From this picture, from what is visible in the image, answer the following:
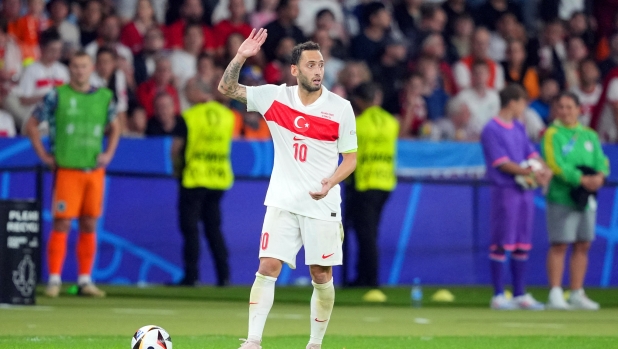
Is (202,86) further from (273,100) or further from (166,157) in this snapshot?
(273,100)

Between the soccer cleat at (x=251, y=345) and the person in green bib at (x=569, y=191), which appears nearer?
the soccer cleat at (x=251, y=345)

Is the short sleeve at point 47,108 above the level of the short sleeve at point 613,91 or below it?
below

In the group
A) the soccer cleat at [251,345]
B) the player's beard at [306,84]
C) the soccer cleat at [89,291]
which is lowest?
the soccer cleat at [89,291]

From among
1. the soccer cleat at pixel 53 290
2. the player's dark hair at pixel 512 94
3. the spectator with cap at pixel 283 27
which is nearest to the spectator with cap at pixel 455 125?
the spectator with cap at pixel 283 27

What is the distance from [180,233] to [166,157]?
1054 mm

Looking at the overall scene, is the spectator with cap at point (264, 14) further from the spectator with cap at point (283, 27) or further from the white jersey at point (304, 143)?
the white jersey at point (304, 143)

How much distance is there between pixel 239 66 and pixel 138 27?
10171 mm

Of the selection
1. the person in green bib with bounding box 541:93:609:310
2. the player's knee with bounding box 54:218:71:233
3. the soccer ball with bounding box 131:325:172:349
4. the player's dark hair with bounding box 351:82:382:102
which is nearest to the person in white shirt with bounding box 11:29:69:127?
the player's knee with bounding box 54:218:71:233

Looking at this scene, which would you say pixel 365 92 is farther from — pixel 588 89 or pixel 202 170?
pixel 588 89

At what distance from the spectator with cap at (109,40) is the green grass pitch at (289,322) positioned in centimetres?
372

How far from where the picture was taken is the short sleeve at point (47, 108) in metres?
14.3

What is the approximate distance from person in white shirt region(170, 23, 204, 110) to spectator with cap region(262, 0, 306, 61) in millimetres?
1166

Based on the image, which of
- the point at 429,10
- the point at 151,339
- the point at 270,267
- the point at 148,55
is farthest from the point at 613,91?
the point at 151,339

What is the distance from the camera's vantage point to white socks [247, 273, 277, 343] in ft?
28.3
